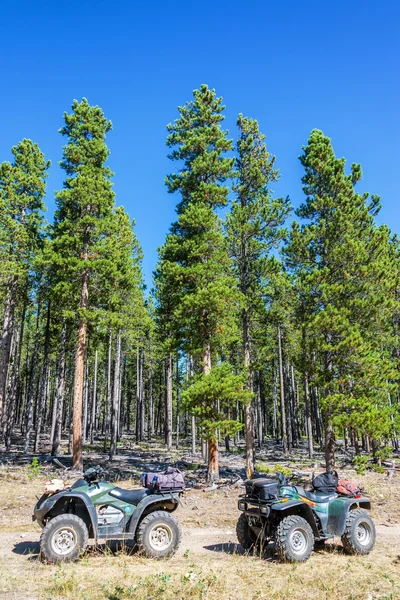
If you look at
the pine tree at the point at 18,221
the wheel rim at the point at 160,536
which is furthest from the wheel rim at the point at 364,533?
the pine tree at the point at 18,221

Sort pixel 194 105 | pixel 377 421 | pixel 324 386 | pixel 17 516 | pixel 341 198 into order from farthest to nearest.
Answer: pixel 194 105, pixel 341 198, pixel 324 386, pixel 377 421, pixel 17 516

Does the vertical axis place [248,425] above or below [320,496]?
above

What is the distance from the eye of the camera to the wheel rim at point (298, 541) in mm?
7281

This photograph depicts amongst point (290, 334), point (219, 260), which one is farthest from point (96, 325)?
point (290, 334)

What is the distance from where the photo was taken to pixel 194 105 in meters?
20.9

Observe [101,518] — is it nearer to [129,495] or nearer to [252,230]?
[129,495]

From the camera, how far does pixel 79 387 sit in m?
18.6

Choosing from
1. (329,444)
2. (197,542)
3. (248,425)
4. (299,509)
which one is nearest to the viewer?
(299,509)

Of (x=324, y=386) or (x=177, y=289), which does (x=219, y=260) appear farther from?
(x=324, y=386)

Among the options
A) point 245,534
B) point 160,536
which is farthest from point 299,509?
point 160,536

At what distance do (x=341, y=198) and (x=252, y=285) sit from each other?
5.61 metres

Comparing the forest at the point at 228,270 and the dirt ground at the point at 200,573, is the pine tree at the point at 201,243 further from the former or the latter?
the dirt ground at the point at 200,573

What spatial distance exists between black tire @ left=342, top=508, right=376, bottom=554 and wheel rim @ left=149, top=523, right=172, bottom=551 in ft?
11.1

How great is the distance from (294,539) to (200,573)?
213cm
